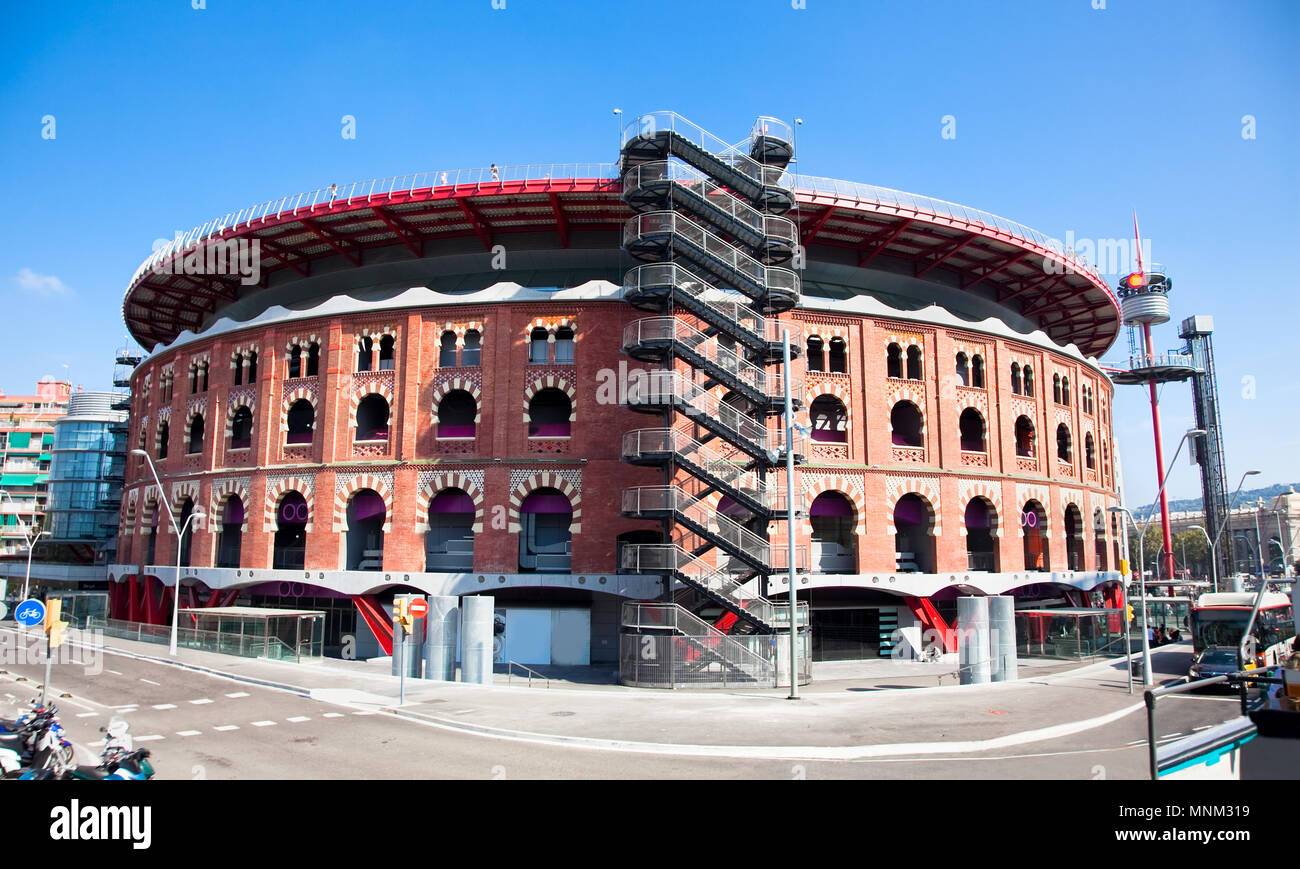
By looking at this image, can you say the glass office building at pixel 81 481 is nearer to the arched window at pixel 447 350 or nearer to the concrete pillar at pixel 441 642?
Result: the arched window at pixel 447 350

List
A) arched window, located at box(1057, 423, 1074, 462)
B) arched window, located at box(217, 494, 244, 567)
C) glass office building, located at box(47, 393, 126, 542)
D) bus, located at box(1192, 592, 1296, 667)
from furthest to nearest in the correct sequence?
glass office building, located at box(47, 393, 126, 542) → arched window, located at box(1057, 423, 1074, 462) → arched window, located at box(217, 494, 244, 567) → bus, located at box(1192, 592, 1296, 667)

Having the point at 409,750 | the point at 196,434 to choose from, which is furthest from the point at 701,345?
the point at 196,434

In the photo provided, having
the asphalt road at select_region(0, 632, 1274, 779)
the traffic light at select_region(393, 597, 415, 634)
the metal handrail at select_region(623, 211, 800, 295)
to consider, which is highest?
the metal handrail at select_region(623, 211, 800, 295)

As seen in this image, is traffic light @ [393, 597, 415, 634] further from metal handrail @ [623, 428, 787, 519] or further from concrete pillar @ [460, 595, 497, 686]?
metal handrail @ [623, 428, 787, 519]

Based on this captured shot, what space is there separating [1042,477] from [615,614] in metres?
22.4

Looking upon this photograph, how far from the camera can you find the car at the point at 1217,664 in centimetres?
2840

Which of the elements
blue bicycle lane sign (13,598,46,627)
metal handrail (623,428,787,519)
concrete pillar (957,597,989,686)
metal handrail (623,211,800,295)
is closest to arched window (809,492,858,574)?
concrete pillar (957,597,989,686)

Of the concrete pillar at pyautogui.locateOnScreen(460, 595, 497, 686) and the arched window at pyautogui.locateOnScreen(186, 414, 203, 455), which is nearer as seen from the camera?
the concrete pillar at pyautogui.locateOnScreen(460, 595, 497, 686)

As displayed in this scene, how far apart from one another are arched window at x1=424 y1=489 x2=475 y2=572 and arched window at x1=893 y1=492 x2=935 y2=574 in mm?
18923

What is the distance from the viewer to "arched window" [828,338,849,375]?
36.2 metres

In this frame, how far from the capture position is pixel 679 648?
2680cm

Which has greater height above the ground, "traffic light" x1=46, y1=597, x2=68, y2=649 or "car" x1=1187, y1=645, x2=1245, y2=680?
"traffic light" x1=46, y1=597, x2=68, y2=649

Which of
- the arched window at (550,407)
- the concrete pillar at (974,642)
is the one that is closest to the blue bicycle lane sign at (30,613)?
the arched window at (550,407)

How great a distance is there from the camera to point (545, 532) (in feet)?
117
